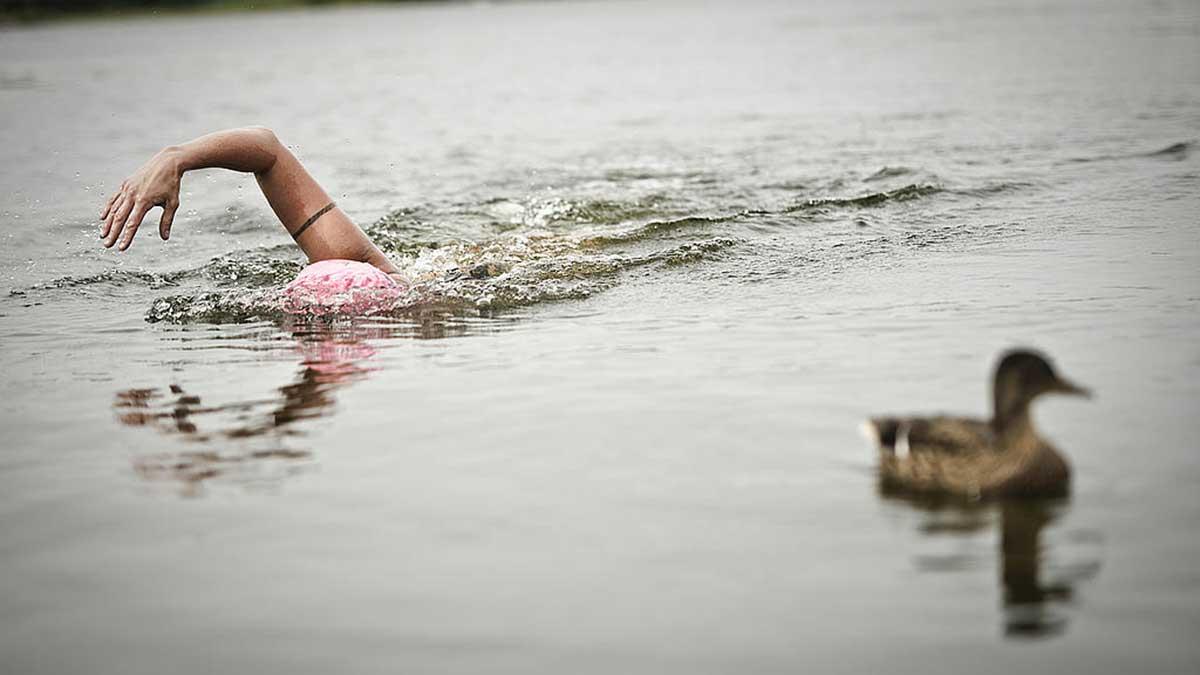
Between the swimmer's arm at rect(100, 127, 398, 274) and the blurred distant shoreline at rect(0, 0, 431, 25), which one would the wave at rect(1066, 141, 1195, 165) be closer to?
the swimmer's arm at rect(100, 127, 398, 274)

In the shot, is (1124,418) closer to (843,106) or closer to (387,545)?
(387,545)

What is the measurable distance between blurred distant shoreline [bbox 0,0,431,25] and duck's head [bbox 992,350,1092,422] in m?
111

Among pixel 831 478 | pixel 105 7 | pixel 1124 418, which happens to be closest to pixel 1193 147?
pixel 1124 418

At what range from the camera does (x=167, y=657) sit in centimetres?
462

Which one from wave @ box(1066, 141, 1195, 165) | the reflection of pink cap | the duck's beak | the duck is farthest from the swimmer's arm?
wave @ box(1066, 141, 1195, 165)

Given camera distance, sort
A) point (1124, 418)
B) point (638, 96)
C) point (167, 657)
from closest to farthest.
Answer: point (167, 657) < point (1124, 418) < point (638, 96)

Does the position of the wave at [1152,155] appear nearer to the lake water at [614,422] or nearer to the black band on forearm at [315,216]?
the lake water at [614,422]

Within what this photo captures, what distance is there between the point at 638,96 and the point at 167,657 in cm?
2993

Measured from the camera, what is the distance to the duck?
5.56 m

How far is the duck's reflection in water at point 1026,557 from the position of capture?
4656mm

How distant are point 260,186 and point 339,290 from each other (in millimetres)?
937

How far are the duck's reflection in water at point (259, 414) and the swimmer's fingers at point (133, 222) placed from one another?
0.87m

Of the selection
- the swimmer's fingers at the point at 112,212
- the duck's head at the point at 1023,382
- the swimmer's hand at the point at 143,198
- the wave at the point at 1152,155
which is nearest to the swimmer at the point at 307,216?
the swimmer's hand at the point at 143,198

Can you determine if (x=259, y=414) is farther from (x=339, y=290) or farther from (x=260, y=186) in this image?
(x=260, y=186)
